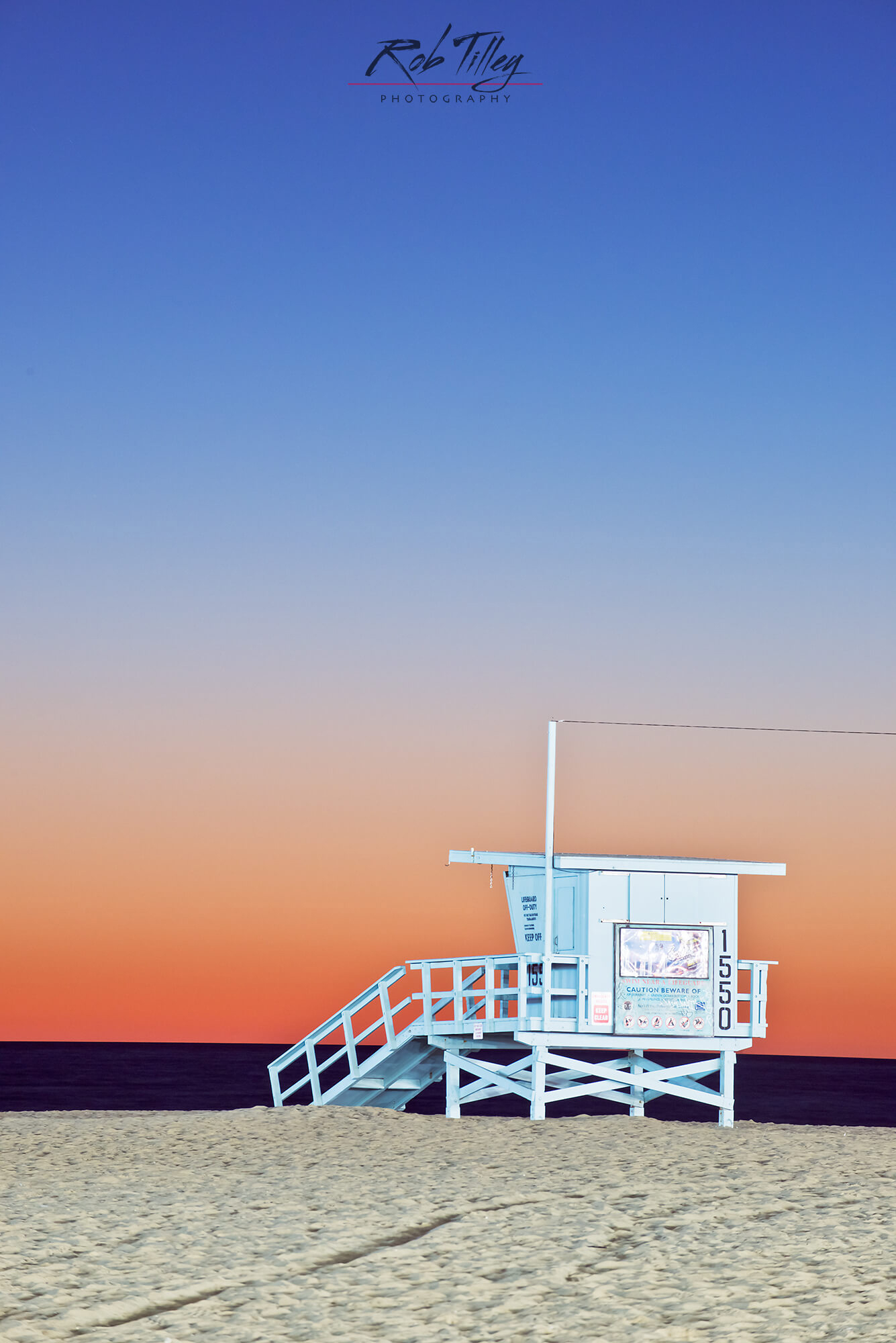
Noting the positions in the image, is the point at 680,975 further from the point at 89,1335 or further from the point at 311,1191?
the point at 89,1335

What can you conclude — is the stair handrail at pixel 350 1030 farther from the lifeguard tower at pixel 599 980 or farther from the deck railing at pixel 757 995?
the deck railing at pixel 757 995

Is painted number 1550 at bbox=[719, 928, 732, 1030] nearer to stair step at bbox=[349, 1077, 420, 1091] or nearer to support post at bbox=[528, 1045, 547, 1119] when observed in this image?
support post at bbox=[528, 1045, 547, 1119]

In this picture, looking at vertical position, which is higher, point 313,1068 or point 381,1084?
point 313,1068

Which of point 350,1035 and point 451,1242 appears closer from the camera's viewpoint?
point 451,1242

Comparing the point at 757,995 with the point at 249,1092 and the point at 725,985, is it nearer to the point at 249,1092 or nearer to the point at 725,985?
the point at 725,985

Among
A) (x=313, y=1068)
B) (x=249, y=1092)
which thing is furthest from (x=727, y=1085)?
(x=249, y=1092)

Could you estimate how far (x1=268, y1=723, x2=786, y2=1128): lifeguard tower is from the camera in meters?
21.9

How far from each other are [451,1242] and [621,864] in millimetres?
11355

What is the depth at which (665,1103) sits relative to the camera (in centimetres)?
6644

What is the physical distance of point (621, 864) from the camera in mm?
22062

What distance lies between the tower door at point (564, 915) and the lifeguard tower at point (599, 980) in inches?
0.8

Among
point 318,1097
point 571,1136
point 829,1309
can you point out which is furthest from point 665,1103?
point 829,1309

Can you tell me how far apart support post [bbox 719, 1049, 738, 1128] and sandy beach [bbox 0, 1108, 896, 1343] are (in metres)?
4.64

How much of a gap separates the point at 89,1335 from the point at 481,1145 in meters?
10.1
